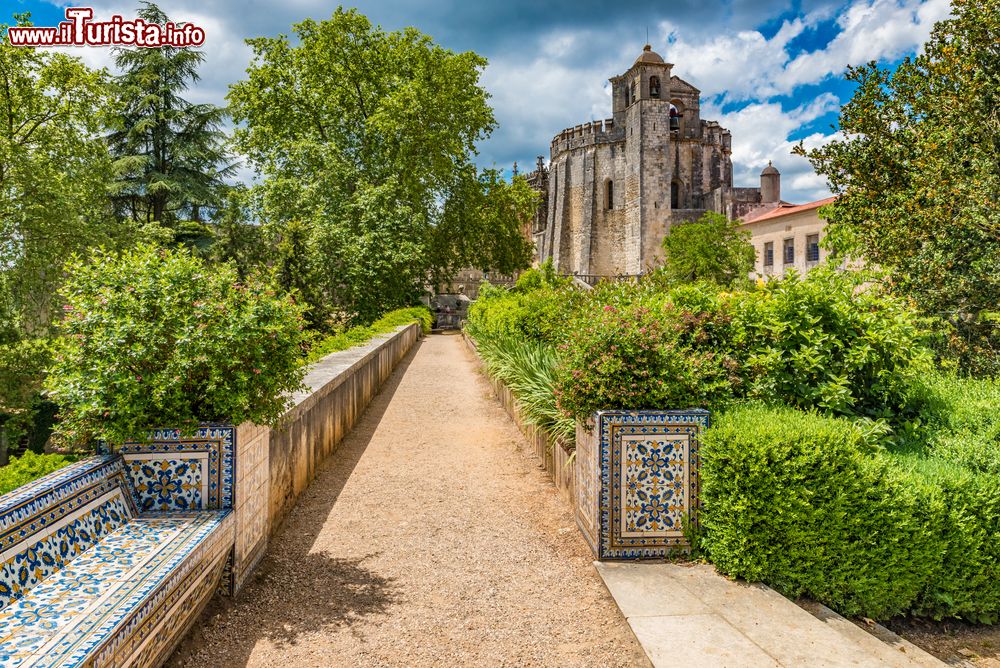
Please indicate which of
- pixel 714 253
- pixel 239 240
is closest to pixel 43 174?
pixel 239 240

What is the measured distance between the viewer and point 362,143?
27.7 m

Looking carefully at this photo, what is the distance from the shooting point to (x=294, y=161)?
25.1 meters

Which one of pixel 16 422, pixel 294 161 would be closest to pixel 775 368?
pixel 16 422

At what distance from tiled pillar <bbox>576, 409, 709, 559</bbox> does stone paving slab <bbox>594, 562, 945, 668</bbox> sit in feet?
0.73

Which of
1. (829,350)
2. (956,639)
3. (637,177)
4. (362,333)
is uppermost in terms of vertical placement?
(637,177)

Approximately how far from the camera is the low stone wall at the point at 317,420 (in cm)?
466

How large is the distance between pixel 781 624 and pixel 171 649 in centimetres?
297

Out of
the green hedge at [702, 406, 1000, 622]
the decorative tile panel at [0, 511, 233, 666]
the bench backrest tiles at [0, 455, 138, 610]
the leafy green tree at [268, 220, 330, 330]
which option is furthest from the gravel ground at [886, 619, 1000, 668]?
the leafy green tree at [268, 220, 330, 330]

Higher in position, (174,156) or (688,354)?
(174,156)

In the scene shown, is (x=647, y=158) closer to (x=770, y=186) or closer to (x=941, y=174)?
(x=770, y=186)

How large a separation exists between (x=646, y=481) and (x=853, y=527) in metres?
1.18

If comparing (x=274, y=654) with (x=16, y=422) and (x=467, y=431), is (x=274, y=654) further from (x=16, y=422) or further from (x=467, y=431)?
(x=16, y=422)

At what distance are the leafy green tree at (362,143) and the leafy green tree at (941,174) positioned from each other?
18154 millimetres

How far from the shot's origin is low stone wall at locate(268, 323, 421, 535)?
15.3 ft
